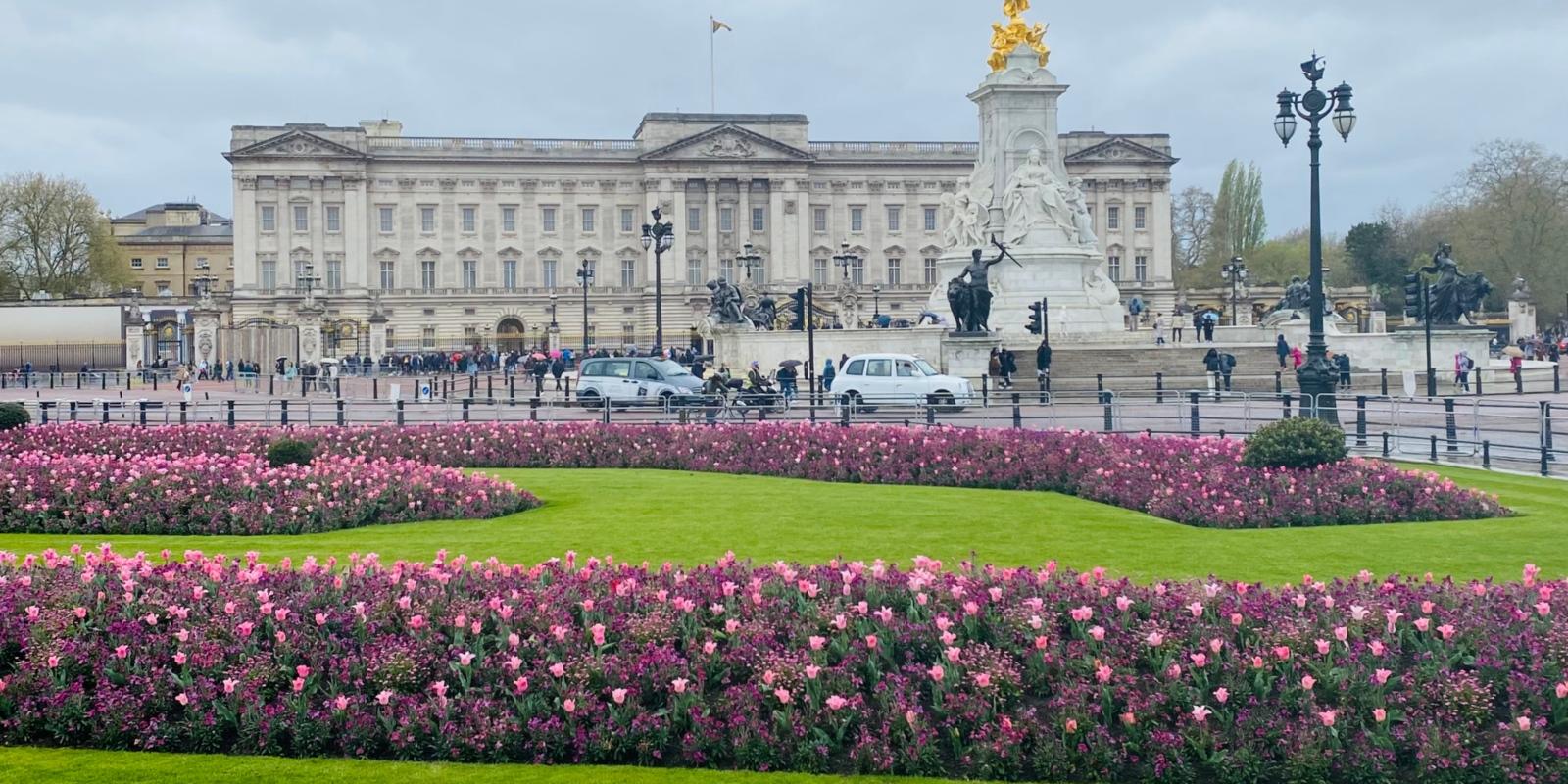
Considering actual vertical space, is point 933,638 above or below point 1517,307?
below

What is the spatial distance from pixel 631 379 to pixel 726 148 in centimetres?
6891

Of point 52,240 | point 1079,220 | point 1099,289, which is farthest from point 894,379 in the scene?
point 52,240

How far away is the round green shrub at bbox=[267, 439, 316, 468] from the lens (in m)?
18.6

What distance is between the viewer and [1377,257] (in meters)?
108

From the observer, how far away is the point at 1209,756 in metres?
7.88

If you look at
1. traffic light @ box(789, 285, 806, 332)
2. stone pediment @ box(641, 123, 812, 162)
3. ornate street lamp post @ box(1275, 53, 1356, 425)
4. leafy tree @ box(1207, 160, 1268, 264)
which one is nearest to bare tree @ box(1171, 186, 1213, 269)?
leafy tree @ box(1207, 160, 1268, 264)

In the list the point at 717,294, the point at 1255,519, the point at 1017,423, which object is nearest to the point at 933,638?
the point at 1255,519

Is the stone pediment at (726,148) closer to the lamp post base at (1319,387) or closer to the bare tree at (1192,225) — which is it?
the bare tree at (1192,225)

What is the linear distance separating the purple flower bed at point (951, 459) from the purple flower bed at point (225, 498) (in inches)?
128

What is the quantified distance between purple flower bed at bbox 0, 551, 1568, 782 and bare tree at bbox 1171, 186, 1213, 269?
5167 inches

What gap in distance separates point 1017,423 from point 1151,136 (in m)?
92.0

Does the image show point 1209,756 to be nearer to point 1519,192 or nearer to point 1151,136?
point 1519,192

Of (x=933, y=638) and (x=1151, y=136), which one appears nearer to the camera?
(x=933, y=638)

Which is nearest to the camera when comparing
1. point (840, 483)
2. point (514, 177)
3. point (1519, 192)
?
point (840, 483)
